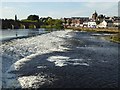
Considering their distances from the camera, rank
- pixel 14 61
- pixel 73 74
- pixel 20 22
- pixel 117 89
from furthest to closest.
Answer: pixel 20 22
pixel 14 61
pixel 73 74
pixel 117 89

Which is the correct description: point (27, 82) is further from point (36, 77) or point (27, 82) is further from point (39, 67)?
point (39, 67)

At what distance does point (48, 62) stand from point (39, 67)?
315cm

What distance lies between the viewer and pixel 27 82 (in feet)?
67.4

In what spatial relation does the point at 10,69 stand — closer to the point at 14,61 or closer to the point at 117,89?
the point at 14,61

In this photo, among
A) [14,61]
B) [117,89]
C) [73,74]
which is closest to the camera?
[117,89]

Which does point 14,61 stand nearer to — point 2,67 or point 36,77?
point 2,67

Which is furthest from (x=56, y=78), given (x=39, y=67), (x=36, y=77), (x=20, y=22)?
(x=20, y=22)

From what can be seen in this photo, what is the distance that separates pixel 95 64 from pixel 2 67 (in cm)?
1013

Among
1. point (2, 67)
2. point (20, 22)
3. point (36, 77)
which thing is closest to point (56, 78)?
point (36, 77)

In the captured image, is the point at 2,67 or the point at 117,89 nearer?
the point at 117,89

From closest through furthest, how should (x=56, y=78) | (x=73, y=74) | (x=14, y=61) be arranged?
(x=56, y=78)
(x=73, y=74)
(x=14, y=61)

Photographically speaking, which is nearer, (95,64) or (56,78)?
(56,78)

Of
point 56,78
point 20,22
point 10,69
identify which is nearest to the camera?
point 56,78

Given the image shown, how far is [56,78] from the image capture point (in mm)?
22156
